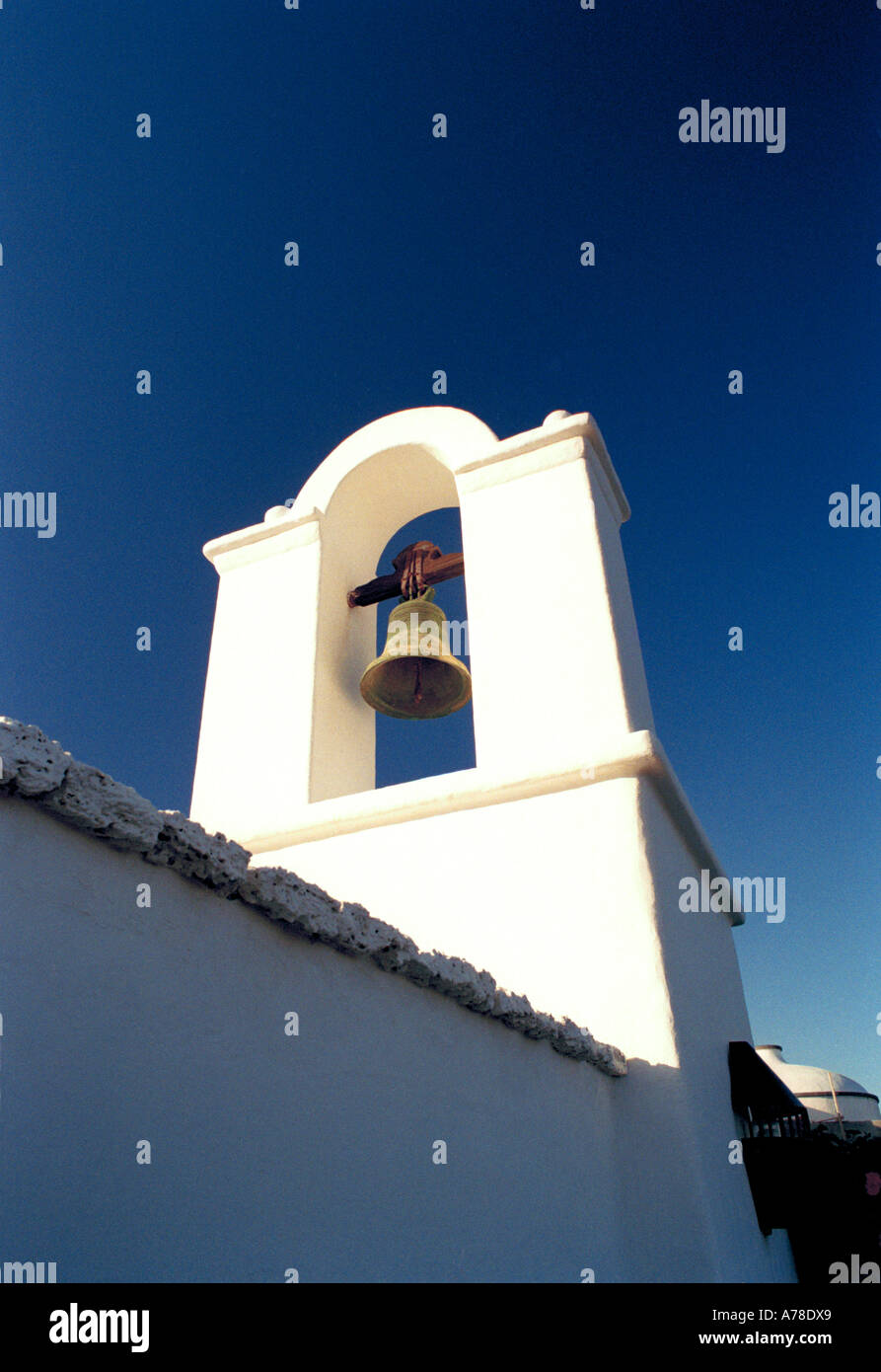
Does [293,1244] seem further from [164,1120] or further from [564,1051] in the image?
[564,1051]

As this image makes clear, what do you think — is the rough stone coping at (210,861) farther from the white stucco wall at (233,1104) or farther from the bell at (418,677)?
the bell at (418,677)

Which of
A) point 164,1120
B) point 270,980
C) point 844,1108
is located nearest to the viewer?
point 164,1120

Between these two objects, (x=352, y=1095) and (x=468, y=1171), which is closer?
(x=352, y=1095)

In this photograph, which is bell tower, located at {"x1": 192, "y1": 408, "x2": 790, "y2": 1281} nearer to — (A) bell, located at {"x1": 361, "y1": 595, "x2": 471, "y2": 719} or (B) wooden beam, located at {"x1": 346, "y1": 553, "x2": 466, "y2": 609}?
(B) wooden beam, located at {"x1": 346, "y1": 553, "x2": 466, "y2": 609}

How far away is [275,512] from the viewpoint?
17.0 feet

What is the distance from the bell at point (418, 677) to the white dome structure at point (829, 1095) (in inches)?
352

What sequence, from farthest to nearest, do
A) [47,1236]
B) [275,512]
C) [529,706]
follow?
[275,512] → [529,706] → [47,1236]

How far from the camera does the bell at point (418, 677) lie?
4.48 meters

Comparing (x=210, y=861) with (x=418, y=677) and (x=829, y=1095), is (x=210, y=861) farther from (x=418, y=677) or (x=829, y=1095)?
(x=829, y=1095)

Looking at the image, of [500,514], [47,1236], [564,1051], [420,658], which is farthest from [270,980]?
[500,514]

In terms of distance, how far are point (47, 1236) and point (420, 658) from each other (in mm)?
3681

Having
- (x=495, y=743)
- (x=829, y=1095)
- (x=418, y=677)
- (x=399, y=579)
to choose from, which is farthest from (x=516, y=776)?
(x=829, y=1095)
